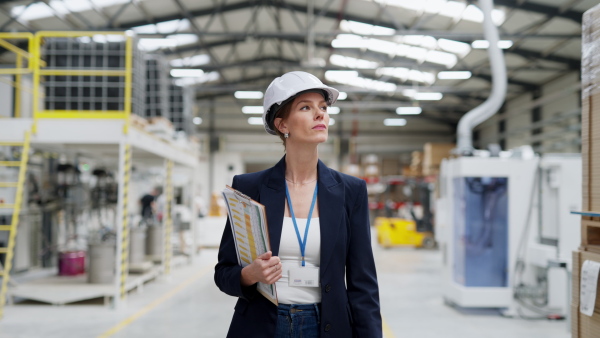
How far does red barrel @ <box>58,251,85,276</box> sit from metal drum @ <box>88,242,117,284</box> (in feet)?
3.87

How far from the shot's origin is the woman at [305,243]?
1910mm

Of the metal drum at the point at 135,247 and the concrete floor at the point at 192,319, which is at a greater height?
the metal drum at the point at 135,247

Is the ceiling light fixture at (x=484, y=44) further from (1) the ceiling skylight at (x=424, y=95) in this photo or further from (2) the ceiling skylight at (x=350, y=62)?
(1) the ceiling skylight at (x=424, y=95)

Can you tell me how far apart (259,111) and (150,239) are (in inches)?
638

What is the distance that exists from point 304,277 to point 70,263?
8.70 meters

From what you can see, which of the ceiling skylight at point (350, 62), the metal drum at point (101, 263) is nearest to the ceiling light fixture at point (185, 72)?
the ceiling skylight at point (350, 62)

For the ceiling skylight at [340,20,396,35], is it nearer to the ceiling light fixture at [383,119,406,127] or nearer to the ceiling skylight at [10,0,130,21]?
the ceiling skylight at [10,0,130,21]

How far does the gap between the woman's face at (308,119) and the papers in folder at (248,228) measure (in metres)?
0.34

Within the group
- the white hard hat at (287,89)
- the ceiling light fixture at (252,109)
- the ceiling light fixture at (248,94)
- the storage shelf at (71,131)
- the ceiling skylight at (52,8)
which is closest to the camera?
the white hard hat at (287,89)

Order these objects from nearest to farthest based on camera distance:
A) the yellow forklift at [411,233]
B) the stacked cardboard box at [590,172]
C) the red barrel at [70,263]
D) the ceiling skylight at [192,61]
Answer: the stacked cardboard box at [590,172]
the red barrel at [70,263]
the yellow forklift at [411,233]
the ceiling skylight at [192,61]

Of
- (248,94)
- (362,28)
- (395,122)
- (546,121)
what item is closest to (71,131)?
(362,28)

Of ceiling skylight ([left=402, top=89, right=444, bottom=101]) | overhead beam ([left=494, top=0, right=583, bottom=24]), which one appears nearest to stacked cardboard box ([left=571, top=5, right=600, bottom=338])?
overhead beam ([left=494, top=0, right=583, bottom=24])

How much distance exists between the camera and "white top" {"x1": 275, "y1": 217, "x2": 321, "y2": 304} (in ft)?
6.35

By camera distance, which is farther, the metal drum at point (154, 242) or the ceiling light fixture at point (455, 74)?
the ceiling light fixture at point (455, 74)
